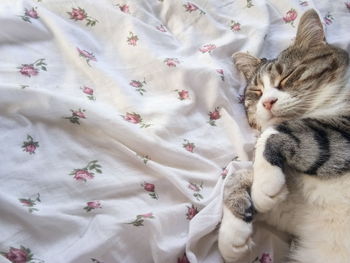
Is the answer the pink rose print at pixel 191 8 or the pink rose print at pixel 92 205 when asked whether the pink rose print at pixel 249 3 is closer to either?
the pink rose print at pixel 191 8

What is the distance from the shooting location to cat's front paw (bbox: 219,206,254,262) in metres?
0.81

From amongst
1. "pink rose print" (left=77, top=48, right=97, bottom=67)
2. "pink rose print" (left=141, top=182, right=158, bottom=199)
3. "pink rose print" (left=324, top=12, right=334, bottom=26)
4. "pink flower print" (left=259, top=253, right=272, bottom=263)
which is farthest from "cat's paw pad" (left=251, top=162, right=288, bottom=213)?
"pink rose print" (left=324, top=12, right=334, bottom=26)

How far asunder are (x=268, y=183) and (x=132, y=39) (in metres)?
0.62

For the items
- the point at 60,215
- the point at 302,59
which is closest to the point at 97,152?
the point at 60,215

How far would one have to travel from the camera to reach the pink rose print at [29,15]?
1.04 metres

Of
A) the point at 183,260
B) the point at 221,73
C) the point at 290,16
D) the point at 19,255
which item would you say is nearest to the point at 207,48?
the point at 221,73

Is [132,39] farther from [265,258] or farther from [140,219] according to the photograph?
[265,258]

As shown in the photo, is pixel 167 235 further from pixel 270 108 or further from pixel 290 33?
pixel 290 33

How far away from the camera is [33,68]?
3.22 ft

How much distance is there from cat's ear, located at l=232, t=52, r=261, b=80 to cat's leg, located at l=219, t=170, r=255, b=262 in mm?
437

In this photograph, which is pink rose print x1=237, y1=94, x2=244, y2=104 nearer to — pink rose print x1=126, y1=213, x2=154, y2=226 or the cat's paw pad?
the cat's paw pad

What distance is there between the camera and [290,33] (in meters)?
1.34

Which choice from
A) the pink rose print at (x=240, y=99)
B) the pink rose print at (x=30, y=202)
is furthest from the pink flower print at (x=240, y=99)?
the pink rose print at (x=30, y=202)

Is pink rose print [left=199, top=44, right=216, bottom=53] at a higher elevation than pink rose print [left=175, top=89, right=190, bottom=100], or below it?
higher
